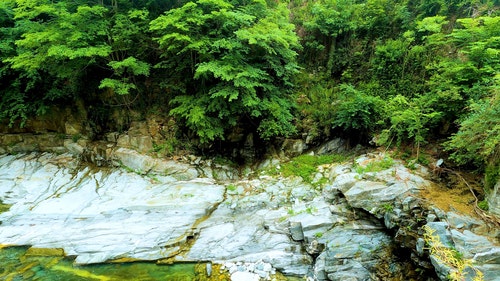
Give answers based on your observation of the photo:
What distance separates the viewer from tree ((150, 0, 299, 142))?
8453mm

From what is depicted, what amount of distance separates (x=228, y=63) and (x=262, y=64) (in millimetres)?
1555

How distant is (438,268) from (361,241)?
1605mm

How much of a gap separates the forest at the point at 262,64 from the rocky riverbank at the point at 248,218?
1706mm

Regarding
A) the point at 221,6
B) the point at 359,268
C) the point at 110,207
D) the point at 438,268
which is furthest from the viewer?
the point at 221,6

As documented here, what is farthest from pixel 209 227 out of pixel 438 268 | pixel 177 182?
pixel 438 268

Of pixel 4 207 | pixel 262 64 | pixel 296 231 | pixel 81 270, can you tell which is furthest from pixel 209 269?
pixel 4 207

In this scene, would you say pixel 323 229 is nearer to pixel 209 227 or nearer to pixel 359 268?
pixel 359 268

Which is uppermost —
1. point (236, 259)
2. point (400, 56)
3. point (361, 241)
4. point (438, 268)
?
point (400, 56)

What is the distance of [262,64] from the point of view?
31.9 feet

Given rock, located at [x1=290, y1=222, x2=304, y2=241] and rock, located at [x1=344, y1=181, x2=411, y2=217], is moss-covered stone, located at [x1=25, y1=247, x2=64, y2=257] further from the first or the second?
rock, located at [x1=344, y1=181, x2=411, y2=217]

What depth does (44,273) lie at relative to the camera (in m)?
6.01

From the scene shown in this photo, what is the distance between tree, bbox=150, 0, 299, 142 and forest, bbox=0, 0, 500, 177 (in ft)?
0.16

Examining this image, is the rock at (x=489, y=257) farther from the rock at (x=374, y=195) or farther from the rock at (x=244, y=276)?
the rock at (x=244, y=276)

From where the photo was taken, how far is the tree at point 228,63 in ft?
27.7
